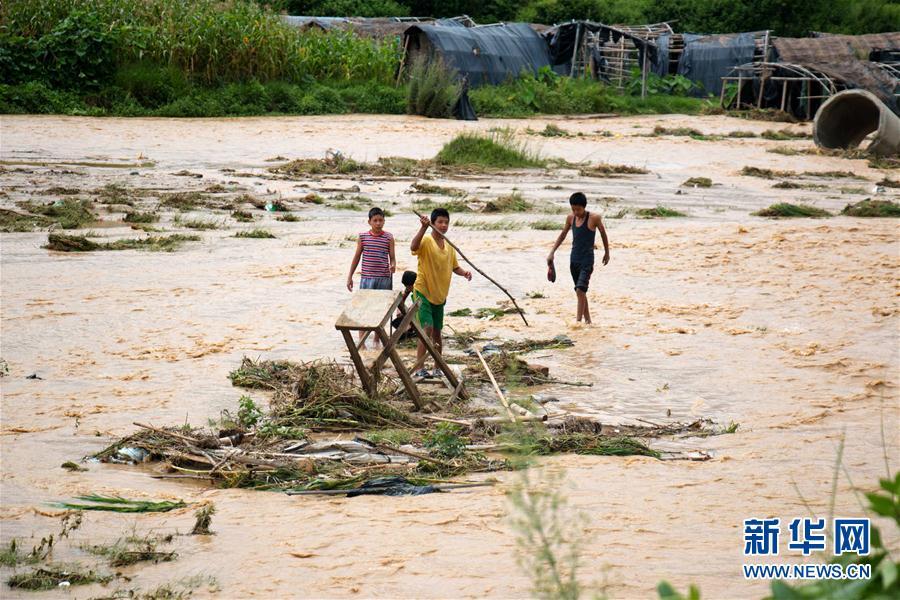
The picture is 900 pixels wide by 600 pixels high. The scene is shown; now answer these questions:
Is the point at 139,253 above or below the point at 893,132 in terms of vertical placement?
below

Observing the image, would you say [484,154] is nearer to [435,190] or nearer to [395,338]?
[435,190]

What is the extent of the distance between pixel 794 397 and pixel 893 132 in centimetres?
1757

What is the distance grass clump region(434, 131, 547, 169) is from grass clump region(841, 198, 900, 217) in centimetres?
674

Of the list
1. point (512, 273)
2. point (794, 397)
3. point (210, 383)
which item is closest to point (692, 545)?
point (794, 397)

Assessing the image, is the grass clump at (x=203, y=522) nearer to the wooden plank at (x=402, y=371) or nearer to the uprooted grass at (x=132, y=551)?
the uprooted grass at (x=132, y=551)

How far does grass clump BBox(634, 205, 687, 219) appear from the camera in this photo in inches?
605

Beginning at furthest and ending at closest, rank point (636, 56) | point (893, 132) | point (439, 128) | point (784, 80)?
point (636, 56) < point (784, 80) < point (439, 128) < point (893, 132)

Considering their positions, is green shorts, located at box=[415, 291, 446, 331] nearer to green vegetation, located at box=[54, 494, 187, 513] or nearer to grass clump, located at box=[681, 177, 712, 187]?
green vegetation, located at box=[54, 494, 187, 513]

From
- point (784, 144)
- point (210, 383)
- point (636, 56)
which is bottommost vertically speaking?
point (210, 383)

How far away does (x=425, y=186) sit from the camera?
16.7 meters

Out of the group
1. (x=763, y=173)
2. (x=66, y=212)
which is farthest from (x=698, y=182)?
(x=66, y=212)

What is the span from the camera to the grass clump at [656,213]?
1536 cm

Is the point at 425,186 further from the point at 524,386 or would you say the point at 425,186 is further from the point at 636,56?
the point at 636,56

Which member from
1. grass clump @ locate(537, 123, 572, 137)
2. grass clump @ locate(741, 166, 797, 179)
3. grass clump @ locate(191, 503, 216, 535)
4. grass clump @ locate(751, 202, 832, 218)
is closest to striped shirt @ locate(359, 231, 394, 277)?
grass clump @ locate(191, 503, 216, 535)
